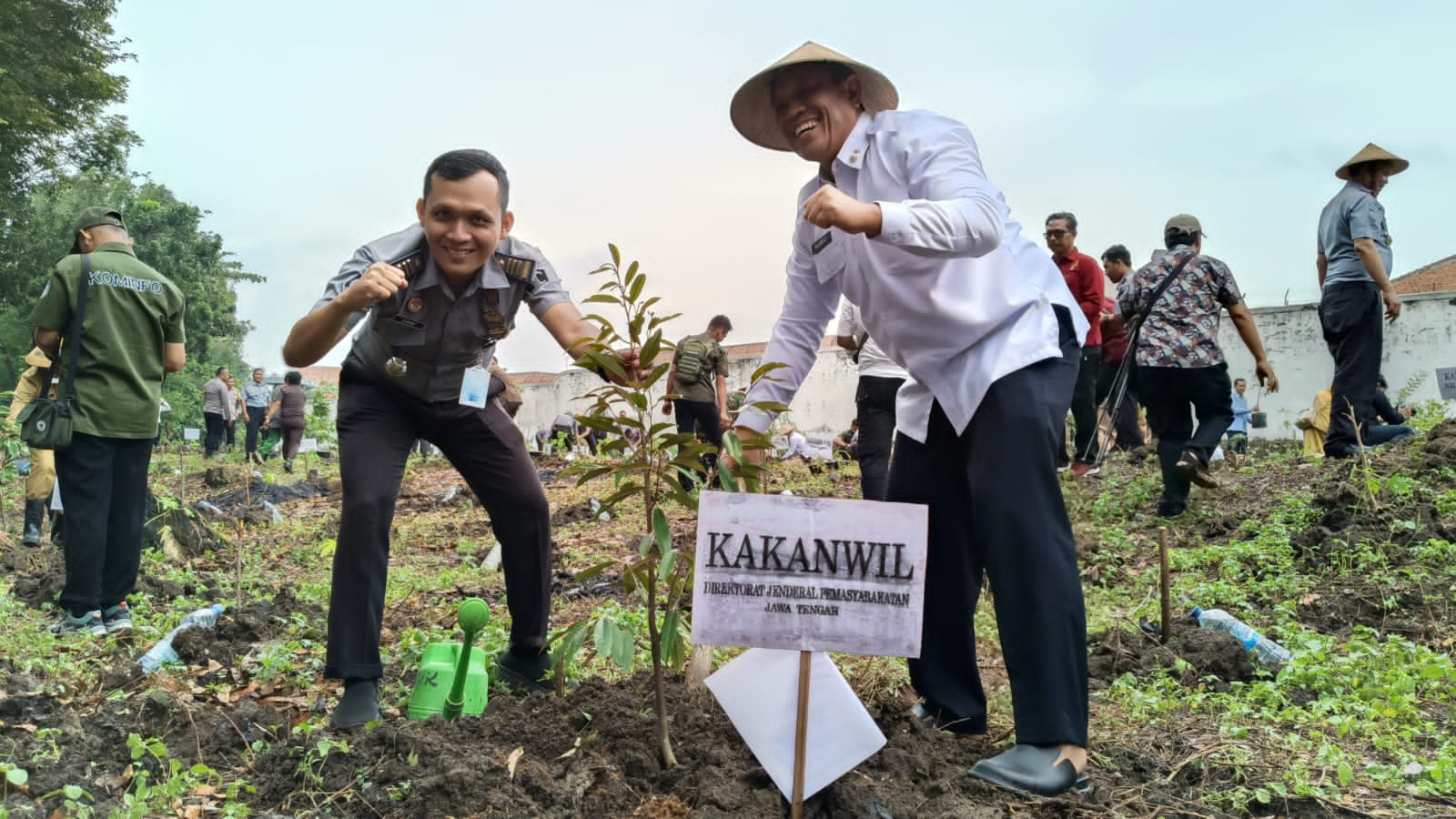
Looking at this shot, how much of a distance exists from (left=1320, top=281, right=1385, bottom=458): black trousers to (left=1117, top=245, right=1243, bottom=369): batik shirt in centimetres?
60

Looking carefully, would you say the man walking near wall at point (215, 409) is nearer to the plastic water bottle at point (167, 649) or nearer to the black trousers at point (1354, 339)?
the plastic water bottle at point (167, 649)

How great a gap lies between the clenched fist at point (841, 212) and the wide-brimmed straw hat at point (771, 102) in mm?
570

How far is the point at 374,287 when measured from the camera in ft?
8.38

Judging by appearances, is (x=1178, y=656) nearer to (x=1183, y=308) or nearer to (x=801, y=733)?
(x=801, y=733)

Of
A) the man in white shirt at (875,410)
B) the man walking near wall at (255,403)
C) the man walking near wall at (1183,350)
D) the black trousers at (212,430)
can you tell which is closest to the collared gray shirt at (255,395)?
the man walking near wall at (255,403)

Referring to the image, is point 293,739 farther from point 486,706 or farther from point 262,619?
point 262,619

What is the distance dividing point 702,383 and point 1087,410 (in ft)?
10.2

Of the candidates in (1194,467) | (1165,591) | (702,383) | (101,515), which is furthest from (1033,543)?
(702,383)

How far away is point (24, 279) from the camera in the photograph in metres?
24.8

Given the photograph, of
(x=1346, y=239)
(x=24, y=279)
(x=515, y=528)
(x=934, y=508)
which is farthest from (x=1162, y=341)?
(x=24, y=279)

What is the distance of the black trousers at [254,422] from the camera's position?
16.8 metres

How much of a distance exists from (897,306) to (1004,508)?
0.55 metres

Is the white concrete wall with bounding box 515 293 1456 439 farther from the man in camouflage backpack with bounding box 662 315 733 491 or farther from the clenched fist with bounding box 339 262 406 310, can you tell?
the clenched fist with bounding box 339 262 406 310

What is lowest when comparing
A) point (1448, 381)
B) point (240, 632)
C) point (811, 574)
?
point (240, 632)
